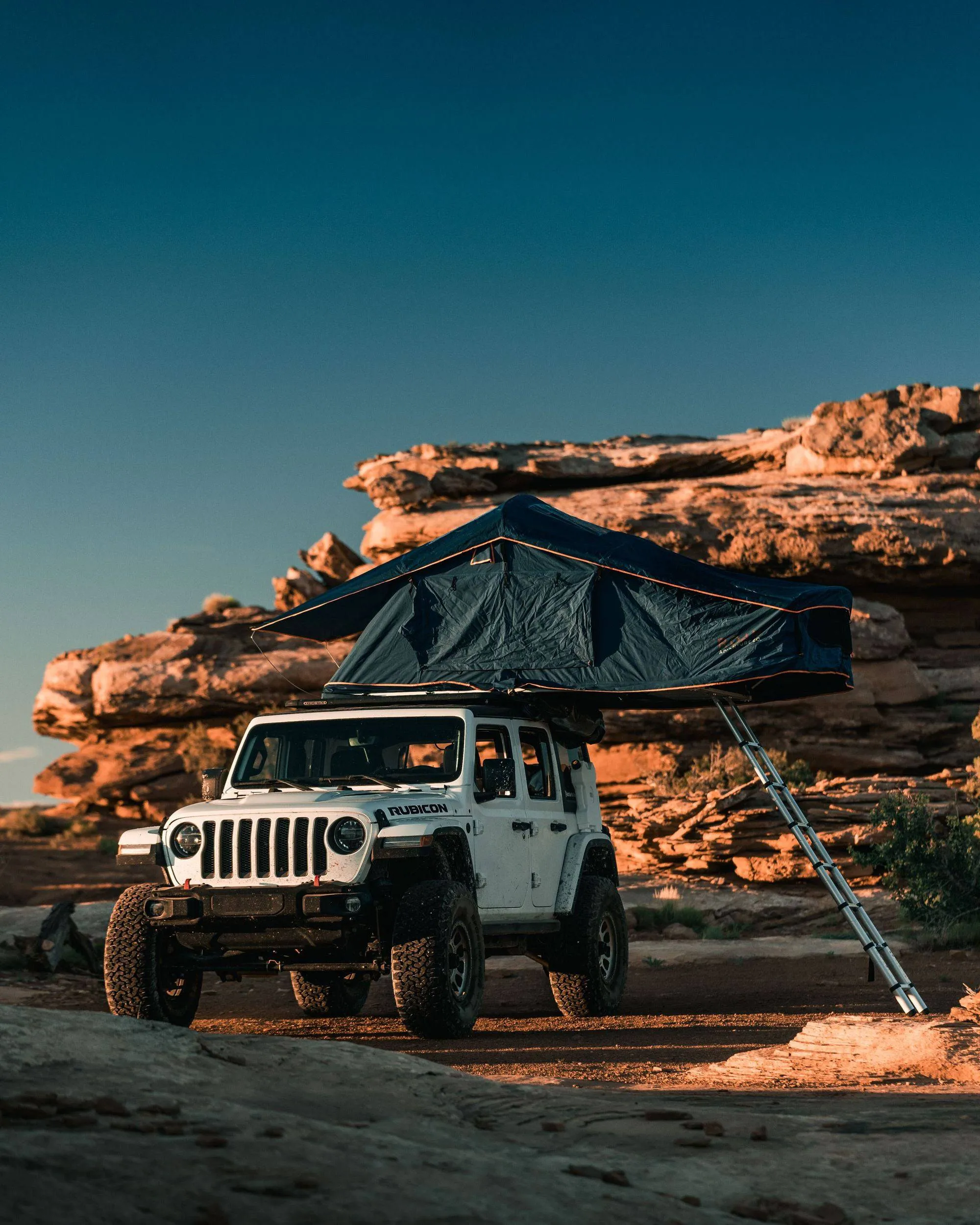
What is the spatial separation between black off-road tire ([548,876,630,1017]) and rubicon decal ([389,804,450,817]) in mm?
2289

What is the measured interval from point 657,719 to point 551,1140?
24578 mm

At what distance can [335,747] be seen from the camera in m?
10.4

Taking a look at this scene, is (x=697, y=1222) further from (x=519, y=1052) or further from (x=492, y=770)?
(x=492, y=770)

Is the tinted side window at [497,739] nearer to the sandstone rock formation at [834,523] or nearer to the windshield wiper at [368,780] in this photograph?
the windshield wiper at [368,780]

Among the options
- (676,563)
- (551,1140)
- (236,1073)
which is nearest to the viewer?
(551,1140)

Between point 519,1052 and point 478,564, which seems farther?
point 478,564

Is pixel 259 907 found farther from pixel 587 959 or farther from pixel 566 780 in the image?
pixel 566 780

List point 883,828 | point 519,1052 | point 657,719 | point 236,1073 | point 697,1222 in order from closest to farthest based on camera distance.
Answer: point 697,1222, point 236,1073, point 519,1052, point 883,828, point 657,719

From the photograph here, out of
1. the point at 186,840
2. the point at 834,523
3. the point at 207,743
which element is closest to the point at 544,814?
the point at 186,840

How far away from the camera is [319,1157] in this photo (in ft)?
12.5

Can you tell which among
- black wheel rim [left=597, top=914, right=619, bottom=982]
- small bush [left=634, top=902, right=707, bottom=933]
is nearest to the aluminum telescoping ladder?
black wheel rim [left=597, top=914, right=619, bottom=982]

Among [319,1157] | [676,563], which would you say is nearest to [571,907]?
[676,563]

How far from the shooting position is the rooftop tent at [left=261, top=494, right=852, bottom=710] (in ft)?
38.3

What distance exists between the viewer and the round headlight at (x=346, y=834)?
8.83m
